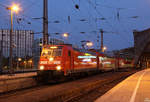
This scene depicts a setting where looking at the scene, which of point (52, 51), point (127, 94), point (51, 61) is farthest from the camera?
point (52, 51)

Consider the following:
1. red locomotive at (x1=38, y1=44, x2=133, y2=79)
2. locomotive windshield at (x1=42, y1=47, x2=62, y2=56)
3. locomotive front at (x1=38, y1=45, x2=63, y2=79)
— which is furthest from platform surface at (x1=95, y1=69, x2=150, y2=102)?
locomotive windshield at (x1=42, y1=47, x2=62, y2=56)

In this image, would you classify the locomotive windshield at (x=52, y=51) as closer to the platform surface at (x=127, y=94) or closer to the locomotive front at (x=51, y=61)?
the locomotive front at (x=51, y=61)

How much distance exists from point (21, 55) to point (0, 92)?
238 ft

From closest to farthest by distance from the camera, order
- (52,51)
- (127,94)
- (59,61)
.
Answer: (127,94) → (59,61) → (52,51)

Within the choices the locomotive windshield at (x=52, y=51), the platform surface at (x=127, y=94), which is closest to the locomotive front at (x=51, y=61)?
the locomotive windshield at (x=52, y=51)

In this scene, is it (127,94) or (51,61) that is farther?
(51,61)

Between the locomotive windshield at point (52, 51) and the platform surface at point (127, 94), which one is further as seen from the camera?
the locomotive windshield at point (52, 51)

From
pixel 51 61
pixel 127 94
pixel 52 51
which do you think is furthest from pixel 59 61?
pixel 127 94

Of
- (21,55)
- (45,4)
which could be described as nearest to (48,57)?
(45,4)

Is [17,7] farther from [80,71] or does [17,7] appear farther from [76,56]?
[80,71]

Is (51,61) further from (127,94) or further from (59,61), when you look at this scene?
(127,94)

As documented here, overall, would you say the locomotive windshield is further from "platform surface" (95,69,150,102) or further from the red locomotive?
"platform surface" (95,69,150,102)

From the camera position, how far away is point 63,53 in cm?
1764

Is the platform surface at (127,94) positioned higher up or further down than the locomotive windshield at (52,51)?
further down
